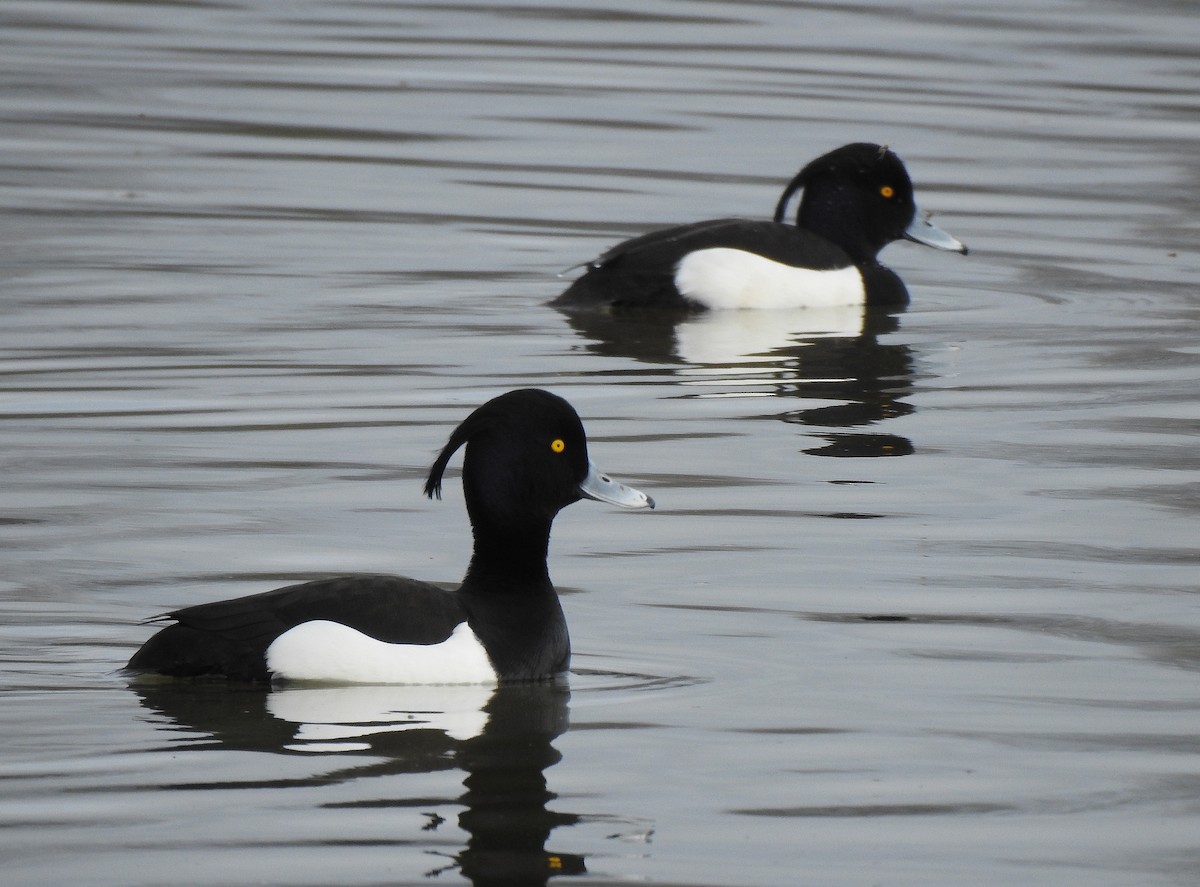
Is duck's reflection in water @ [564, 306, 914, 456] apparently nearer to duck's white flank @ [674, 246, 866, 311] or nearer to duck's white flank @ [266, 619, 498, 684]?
duck's white flank @ [674, 246, 866, 311]

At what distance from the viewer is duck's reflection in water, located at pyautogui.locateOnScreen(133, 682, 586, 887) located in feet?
16.1

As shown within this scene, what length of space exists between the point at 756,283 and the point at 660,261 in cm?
55

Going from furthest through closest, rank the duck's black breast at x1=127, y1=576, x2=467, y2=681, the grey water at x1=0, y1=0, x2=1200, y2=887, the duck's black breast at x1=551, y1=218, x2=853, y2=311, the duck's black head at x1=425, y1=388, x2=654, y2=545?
the duck's black breast at x1=551, y1=218, x2=853, y2=311 < the duck's black head at x1=425, y1=388, x2=654, y2=545 < the duck's black breast at x1=127, y1=576, x2=467, y2=681 < the grey water at x1=0, y1=0, x2=1200, y2=887

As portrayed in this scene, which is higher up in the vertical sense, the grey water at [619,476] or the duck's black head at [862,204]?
the duck's black head at [862,204]

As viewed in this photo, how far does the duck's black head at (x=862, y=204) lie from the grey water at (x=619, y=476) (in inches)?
13.6

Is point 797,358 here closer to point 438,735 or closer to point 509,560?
point 509,560

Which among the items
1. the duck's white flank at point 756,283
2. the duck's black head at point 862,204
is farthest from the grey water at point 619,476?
the duck's black head at point 862,204

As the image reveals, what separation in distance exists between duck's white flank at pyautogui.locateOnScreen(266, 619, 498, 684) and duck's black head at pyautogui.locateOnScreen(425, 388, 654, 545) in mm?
334

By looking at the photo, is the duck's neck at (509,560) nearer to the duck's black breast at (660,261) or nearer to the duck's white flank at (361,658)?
the duck's white flank at (361,658)

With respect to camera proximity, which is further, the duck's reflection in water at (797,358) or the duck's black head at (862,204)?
the duck's black head at (862,204)

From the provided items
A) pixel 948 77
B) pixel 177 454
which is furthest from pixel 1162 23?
pixel 177 454

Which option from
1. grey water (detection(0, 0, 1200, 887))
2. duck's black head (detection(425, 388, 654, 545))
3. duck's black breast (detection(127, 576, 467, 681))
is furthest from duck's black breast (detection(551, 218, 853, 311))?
duck's black breast (detection(127, 576, 467, 681))

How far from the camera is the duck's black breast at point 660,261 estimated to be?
36.7ft

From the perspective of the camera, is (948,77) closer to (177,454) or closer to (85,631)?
(177,454)
